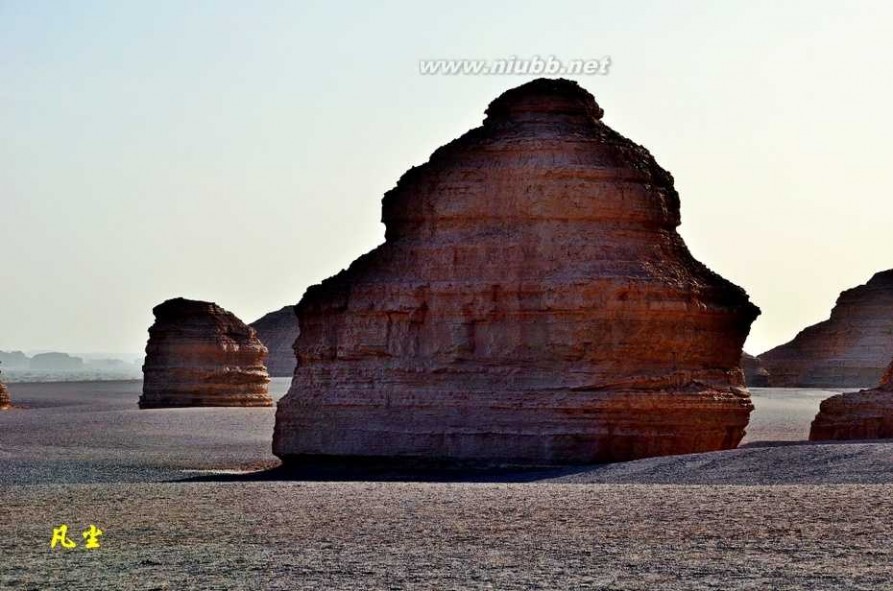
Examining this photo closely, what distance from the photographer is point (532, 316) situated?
1076 inches

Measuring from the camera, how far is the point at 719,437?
92.3 ft

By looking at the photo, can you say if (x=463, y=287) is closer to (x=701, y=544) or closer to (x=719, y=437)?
(x=719, y=437)

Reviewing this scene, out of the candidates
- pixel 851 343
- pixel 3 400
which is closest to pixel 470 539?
pixel 3 400

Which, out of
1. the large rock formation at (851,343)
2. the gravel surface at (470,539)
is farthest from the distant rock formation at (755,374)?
the gravel surface at (470,539)

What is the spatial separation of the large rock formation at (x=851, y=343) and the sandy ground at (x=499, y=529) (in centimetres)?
6010

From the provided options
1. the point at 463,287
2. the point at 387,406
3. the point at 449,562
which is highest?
the point at 463,287

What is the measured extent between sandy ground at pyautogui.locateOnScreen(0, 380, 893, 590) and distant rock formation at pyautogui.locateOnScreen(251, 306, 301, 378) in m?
82.7

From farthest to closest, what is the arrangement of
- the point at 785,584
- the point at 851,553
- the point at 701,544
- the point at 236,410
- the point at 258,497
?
the point at 236,410 < the point at 258,497 < the point at 701,544 < the point at 851,553 < the point at 785,584

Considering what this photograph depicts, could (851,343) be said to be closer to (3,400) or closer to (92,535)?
(3,400)

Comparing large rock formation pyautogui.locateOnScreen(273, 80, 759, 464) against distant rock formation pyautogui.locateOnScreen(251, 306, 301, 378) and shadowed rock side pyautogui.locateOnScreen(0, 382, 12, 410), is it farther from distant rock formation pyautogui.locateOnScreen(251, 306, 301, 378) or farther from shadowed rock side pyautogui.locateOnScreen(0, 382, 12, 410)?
distant rock formation pyautogui.locateOnScreen(251, 306, 301, 378)

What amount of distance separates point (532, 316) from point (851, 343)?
60787 mm

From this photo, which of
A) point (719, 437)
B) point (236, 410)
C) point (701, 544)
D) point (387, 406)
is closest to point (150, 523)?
point (701, 544)

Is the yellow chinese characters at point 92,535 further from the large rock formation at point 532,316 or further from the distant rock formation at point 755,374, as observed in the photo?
the distant rock formation at point 755,374

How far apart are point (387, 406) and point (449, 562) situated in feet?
43.4
